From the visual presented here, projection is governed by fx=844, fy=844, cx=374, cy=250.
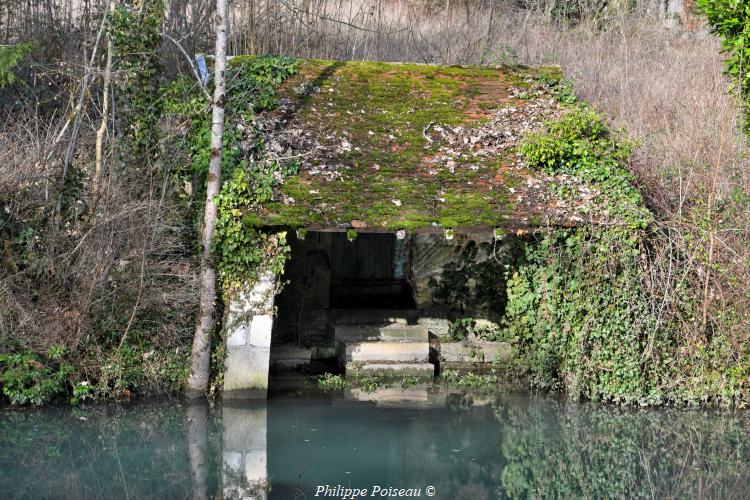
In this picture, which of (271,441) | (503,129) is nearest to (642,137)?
(503,129)

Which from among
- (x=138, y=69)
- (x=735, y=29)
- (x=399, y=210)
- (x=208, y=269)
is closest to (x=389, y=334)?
(x=399, y=210)

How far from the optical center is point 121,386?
34.4ft

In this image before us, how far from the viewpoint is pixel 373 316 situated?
1333 centimetres

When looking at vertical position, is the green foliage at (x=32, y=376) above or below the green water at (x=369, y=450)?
above

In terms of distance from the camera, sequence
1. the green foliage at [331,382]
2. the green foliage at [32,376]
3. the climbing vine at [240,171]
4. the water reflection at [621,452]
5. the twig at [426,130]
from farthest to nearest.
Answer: the twig at [426,130]
the green foliage at [331,382]
the climbing vine at [240,171]
the green foliage at [32,376]
the water reflection at [621,452]

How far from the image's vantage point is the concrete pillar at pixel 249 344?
1070 cm

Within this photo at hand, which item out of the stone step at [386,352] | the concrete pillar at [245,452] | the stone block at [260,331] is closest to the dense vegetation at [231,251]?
the stone block at [260,331]

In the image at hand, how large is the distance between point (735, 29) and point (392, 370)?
6.74m

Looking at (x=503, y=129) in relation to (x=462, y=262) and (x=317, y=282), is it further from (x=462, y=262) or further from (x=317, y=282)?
(x=317, y=282)

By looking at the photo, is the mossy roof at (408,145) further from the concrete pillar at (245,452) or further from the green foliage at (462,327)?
the green foliage at (462,327)

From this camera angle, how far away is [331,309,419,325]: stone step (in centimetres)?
1324

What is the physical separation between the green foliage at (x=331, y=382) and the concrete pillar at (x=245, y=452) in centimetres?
125

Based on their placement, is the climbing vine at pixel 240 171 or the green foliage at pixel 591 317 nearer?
the climbing vine at pixel 240 171

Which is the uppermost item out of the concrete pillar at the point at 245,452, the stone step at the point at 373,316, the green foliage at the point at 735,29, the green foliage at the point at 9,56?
the green foliage at the point at 735,29
